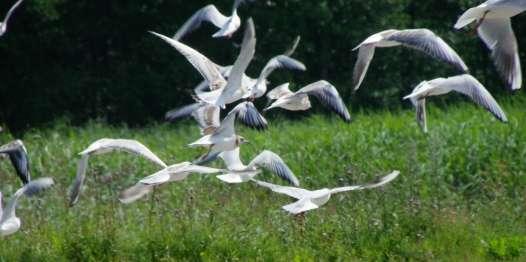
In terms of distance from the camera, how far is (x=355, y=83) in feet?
35.2

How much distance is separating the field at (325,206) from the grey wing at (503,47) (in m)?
1.27

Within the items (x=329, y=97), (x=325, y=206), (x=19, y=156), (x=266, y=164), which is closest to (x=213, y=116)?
(x=266, y=164)

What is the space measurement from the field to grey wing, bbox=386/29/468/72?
1.28m

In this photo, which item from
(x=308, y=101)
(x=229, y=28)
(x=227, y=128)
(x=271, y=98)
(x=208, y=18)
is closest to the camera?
(x=227, y=128)

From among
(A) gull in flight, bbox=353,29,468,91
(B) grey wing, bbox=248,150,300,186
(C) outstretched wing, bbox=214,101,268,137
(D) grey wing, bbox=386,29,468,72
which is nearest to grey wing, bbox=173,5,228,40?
(B) grey wing, bbox=248,150,300,186

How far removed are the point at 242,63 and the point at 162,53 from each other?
48.3 ft

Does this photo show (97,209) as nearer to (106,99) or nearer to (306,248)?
(306,248)

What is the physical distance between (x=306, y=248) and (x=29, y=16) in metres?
15.9

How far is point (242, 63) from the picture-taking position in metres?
10.1

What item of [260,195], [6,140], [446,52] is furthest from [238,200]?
[6,140]

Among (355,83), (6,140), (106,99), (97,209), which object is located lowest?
(106,99)

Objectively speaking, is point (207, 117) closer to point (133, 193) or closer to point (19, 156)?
point (133, 193)

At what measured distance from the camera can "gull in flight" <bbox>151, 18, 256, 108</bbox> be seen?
32.4 ft

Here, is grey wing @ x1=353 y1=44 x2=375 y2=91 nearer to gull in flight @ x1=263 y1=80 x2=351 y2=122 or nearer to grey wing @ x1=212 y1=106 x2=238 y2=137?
gull in flight @ x1=263 y1=80 x2=351 y2=122
